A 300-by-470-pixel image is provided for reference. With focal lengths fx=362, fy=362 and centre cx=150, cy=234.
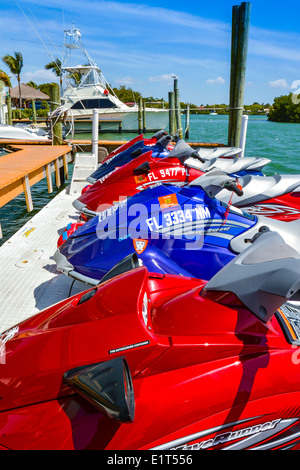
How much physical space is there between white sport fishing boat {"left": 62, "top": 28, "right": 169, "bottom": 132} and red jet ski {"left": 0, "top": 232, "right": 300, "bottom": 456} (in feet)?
68.5

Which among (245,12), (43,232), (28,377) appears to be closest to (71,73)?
(245,12)

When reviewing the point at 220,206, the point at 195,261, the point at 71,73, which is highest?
the point at 71,73

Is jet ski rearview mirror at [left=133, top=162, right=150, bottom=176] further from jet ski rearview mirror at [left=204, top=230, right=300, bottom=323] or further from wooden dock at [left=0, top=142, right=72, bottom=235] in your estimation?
jet ski rearview mirror at [left=204, top=230, right=300, bottom=323]

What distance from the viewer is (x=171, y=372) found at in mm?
1271

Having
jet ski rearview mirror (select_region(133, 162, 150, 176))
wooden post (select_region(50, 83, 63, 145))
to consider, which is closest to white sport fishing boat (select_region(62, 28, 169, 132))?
wooden post (select_region(50, 83, 63, 145))

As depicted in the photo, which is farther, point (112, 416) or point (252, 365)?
point (252, 365)

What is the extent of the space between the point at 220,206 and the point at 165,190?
0.43 meters

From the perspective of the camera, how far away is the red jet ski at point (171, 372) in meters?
1.18

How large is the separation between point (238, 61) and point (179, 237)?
5496 mm

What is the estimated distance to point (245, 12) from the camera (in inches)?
250

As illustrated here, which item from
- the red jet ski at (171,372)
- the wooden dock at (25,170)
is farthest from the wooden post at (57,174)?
the red jet ski at (171,372)

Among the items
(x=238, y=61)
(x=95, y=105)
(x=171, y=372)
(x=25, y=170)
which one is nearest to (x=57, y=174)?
(x=25, y=170)

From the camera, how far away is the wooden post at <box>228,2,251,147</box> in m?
6.43
